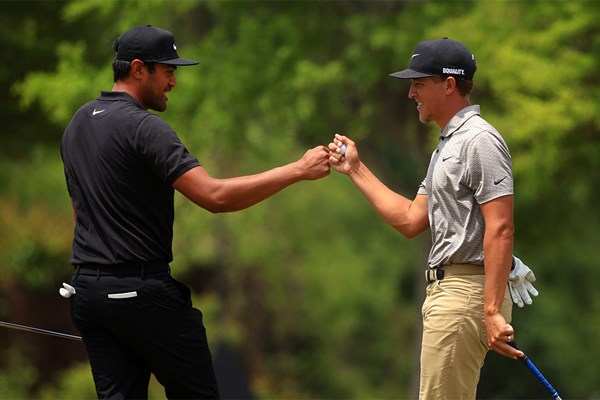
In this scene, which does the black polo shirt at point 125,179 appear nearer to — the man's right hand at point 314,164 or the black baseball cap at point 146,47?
the black baseball cap at point 146,47

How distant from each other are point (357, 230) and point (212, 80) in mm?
16612

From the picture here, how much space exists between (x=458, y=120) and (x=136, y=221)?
1.54 metres

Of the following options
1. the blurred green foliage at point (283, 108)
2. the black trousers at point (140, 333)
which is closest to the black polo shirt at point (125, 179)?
the black trousers at point (140, 333)

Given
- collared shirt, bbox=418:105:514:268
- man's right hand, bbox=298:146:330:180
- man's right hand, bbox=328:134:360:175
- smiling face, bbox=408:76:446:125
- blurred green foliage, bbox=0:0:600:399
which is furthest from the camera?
blurred green foliage, bbox=0:0:600:399

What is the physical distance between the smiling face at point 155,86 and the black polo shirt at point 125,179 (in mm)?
122

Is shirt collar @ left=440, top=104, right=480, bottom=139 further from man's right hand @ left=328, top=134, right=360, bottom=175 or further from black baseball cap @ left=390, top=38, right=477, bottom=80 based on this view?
man's right hand @ left=328, top=134, right=360, bottom=175

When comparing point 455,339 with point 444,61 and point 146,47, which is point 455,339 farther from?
point 146,47

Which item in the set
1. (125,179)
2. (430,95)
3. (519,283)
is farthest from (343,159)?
(125,179)

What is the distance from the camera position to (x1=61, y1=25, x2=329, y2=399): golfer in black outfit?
5.04 meters

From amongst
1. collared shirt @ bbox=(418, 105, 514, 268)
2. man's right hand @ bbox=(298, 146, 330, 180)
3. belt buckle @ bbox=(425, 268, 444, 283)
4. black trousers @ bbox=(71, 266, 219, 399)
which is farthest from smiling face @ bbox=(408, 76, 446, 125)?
black trousers @ bbox=(71, 266, 219, 399)

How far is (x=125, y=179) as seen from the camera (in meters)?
5.05

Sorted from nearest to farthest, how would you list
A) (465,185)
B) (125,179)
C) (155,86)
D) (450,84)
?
1. (125,179)
2. (465,185)
3. (155,86)
4. (450,84)

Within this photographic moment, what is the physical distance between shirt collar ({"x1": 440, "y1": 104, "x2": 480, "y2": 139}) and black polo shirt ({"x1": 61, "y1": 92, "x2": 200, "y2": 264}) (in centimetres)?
120

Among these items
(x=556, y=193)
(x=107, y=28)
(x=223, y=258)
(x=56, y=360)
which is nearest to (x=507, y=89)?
(x=556, y=193)
